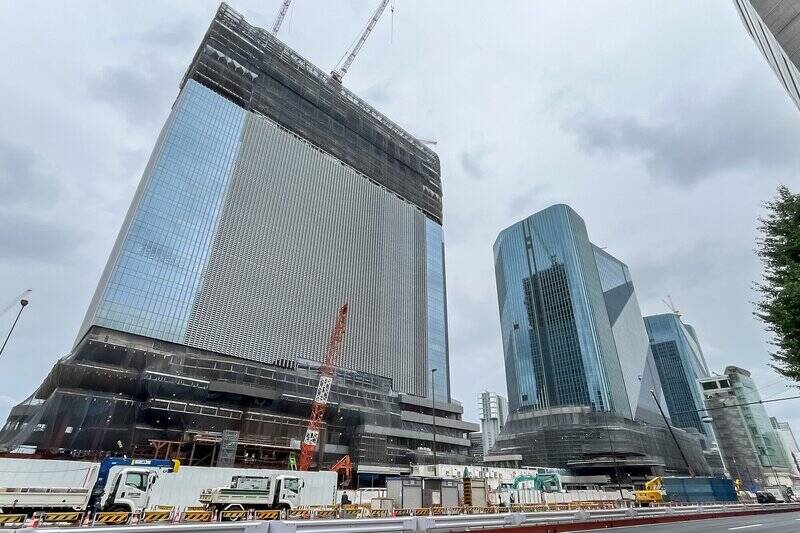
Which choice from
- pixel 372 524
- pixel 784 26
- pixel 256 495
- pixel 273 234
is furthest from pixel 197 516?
pixel 273 234

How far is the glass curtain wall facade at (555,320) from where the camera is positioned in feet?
399

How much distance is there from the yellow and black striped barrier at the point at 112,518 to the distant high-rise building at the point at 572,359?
4143 inches

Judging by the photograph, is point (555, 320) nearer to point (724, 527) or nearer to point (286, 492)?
point (724, 527)

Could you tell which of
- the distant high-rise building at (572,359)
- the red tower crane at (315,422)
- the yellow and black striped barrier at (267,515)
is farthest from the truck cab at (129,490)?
the distant high-rise building at (572,359)

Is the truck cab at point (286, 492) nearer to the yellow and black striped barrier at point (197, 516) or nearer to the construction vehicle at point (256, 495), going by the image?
the construction vehicle at point (256, 495)

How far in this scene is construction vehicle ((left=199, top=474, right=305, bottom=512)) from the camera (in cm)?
2104

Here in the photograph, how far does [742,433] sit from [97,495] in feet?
583

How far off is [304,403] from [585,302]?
323 feet

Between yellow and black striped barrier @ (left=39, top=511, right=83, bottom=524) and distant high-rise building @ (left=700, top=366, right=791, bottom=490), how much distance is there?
157 m

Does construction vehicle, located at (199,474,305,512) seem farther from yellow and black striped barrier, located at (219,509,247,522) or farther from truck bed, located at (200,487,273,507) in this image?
yellow and black striped barrier, located at (219,509,247,522)

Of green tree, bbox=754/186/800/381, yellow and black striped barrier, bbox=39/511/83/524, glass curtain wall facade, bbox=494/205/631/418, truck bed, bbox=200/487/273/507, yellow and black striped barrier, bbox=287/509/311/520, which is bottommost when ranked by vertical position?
yellow and black striped barrier, bbox=287/509/311/520

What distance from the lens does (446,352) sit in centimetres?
13100

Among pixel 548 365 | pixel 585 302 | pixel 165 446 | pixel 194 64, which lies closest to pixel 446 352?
pixel 548 365

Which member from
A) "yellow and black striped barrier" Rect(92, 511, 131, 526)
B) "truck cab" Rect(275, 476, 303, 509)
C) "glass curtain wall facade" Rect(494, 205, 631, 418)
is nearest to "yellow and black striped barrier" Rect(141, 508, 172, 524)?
"yellow and black striped barrier" Rect(92, 511, 131, 526)
